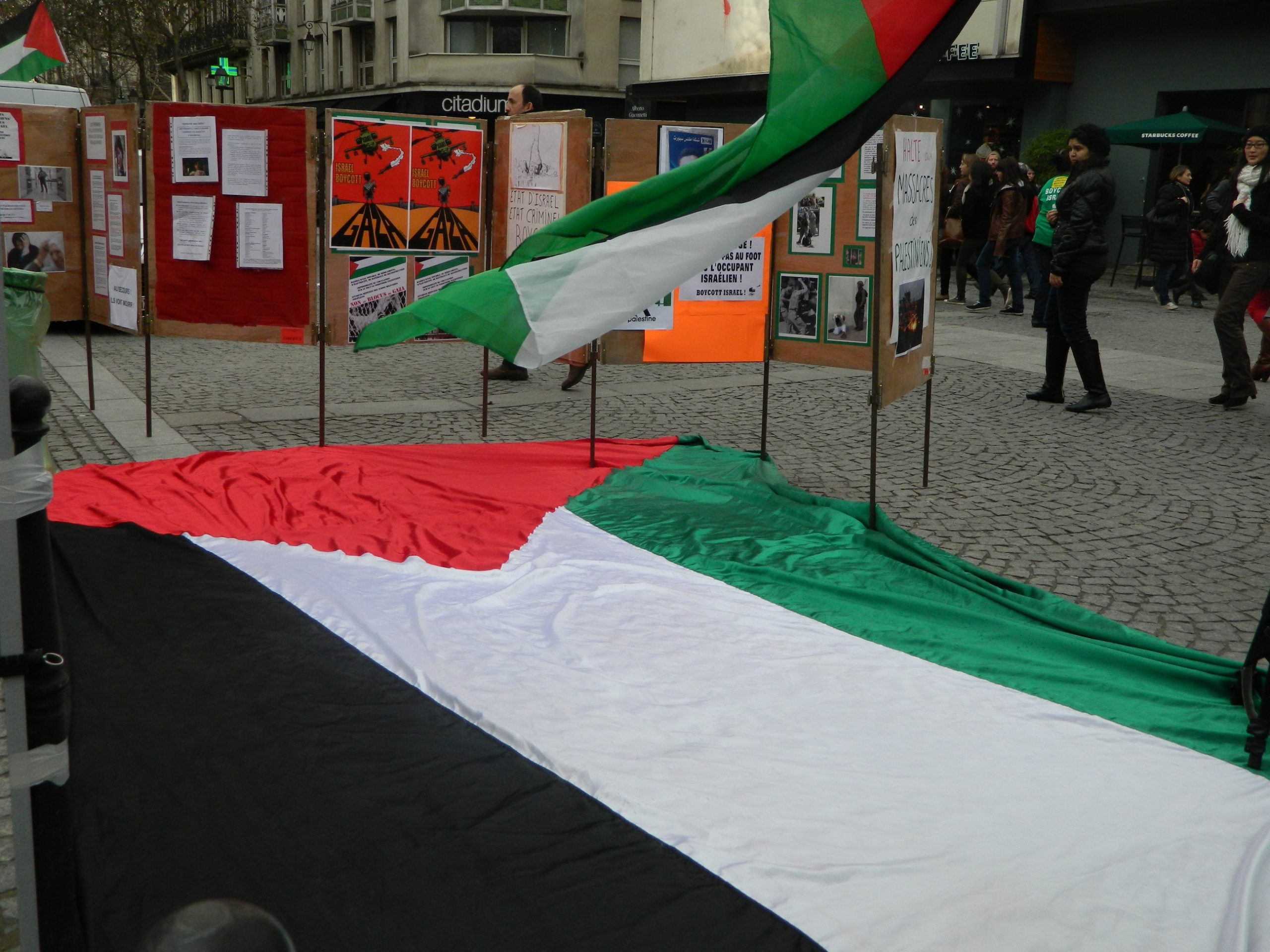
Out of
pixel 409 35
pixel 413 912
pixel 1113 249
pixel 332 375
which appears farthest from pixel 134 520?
pixel 409 35

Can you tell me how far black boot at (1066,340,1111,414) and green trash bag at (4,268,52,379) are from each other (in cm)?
658

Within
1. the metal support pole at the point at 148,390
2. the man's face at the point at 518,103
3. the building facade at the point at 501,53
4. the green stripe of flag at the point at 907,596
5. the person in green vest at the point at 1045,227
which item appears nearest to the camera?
the green stripe of flag at the point at 907,596

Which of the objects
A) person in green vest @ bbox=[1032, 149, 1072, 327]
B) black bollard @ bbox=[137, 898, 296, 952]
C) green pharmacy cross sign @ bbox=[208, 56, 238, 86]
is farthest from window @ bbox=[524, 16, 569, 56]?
black bollard @ bbox=[137, 898, 296, 952]

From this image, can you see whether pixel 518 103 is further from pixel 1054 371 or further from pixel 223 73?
pixel 223 73

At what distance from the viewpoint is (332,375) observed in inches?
395

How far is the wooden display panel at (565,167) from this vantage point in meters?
6.96

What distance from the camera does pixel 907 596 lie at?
4445mm

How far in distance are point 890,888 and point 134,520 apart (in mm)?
3499

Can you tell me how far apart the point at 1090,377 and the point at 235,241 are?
585 centimetres

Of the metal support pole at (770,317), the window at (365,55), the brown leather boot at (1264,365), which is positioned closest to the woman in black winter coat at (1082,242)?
the brown leather boot at (1264,365)

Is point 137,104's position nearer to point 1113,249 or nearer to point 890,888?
point 890,888

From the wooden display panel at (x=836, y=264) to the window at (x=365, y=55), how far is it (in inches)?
1577

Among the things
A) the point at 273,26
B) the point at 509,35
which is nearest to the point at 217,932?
the point at 509,35

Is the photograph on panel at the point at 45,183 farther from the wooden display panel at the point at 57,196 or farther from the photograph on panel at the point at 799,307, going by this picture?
the photograph on panel at the point at 799,307
